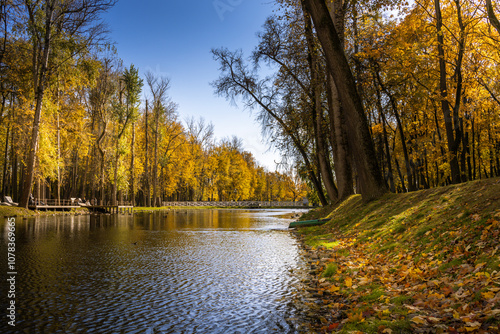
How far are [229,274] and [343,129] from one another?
1171cm

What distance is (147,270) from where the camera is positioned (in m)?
6.60

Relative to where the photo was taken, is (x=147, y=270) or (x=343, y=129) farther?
(x=343, y=129)

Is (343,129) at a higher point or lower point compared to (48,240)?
higher

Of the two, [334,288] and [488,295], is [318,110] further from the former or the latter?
[488,295]

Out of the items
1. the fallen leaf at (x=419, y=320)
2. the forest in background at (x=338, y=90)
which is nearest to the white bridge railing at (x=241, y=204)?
the forest in background at (x=338, y=90)

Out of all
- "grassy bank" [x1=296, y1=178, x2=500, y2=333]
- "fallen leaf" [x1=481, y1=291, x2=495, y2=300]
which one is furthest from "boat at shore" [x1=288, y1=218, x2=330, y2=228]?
"fallen leaf" [x1=481, y1=291, x2=495, y2=300]

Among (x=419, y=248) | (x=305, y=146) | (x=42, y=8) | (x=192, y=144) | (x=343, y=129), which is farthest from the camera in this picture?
(x=192, y=144)

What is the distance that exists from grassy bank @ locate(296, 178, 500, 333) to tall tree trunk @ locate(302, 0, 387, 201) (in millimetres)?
2838

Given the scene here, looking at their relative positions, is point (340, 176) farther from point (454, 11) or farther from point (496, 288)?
point (496, 288)

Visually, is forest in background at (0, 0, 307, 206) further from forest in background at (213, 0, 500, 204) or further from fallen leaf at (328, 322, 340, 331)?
fallen leaf at (328, 322, 340, 331)

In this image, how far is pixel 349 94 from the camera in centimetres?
1136

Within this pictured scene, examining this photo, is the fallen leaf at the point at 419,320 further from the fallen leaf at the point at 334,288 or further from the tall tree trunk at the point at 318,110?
the tall tree trunk at the point at 318,110

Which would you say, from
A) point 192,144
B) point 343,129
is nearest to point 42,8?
point 343,129

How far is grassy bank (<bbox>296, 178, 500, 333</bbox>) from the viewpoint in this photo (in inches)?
128
